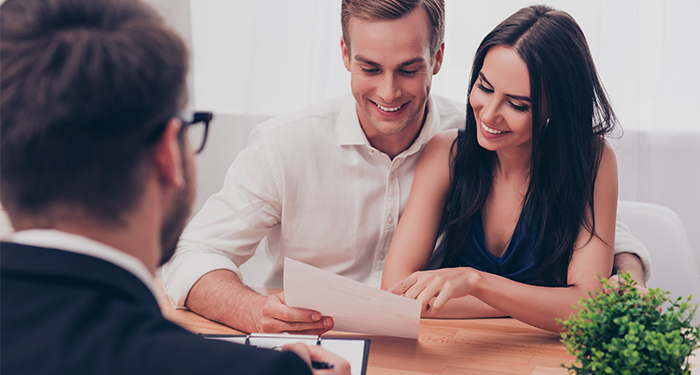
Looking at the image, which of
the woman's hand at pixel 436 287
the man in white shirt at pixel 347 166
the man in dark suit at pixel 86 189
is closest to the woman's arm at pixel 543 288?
the woman's hand at pixel 436 287

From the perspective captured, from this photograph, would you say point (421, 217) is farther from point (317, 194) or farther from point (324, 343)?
point (324, 343)

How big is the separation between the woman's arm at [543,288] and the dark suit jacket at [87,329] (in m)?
0.69

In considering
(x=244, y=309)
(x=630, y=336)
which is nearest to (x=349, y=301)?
(x=244, y=309)

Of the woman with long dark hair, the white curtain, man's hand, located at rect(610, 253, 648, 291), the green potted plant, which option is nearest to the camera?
the green potted plant

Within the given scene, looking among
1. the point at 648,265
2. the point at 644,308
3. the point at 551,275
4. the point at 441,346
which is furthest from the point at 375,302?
the point at 648,265

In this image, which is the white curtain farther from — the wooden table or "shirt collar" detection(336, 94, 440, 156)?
the wooden table

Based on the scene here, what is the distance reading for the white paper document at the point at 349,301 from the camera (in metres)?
1.04

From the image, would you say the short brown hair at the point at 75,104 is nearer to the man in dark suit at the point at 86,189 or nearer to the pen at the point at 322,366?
the man in dark suit at the point at 86,189

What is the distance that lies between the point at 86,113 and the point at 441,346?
89cm

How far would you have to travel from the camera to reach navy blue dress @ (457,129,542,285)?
1539mm

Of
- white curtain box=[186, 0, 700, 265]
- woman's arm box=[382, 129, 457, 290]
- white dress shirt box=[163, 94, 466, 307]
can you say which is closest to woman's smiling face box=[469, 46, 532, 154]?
woman's arm box=[382, 129, 457, 290]

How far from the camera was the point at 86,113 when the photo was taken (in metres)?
0.53

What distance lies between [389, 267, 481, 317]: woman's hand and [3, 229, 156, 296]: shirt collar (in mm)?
717

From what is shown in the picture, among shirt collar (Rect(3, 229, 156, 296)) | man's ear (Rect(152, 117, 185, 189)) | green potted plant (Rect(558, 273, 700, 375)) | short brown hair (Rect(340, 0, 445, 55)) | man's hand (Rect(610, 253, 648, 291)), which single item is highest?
short brown hair (Rect(340, 0, 445, 55))
